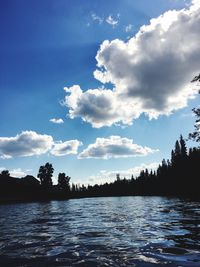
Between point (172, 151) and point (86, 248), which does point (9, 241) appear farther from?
point (172, 151)

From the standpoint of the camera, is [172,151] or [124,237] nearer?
[124,237]

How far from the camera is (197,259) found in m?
10.7

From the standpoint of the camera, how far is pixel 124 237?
16562 millimetres

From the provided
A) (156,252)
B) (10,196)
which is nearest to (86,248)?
(156,252)

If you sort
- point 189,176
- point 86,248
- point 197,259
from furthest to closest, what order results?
point 189,176 → point 86,248 → point 197,259

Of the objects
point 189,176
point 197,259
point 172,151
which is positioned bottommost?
point 197,259

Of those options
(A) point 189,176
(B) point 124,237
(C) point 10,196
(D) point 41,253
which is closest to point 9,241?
(D) point 41,253

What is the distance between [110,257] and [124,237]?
5105 millimetres

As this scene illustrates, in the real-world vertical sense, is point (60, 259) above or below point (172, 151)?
below

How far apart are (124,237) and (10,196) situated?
172338 mm

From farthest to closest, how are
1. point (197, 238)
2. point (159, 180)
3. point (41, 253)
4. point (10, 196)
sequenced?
point (159, 180), point (10, 196), point (197, 238), point (41, 253)

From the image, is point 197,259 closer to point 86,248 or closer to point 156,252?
point 156,252

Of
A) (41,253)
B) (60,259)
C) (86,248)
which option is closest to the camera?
(60,259)

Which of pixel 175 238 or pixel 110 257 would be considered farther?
pixel 175 238
